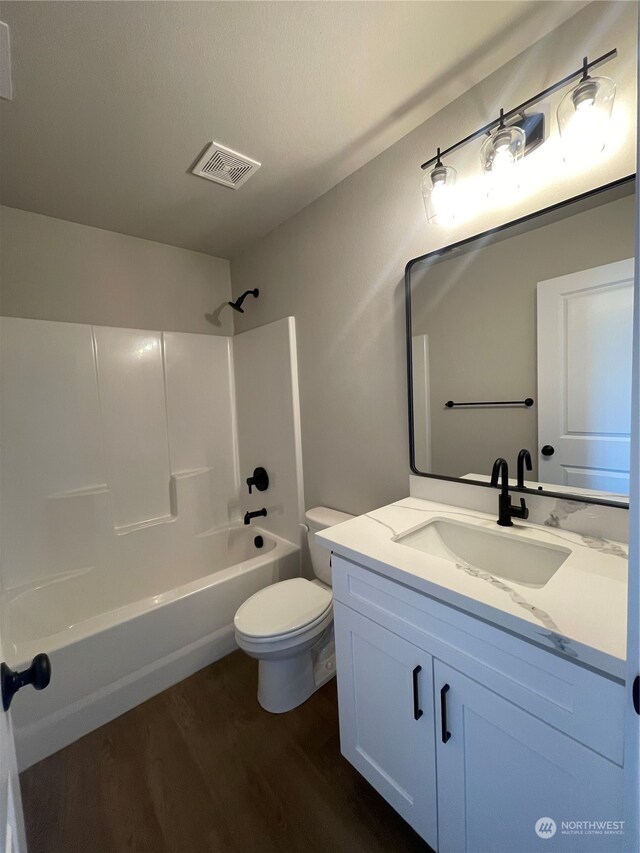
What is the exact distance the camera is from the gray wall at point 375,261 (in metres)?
1.00

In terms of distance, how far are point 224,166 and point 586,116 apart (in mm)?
1360

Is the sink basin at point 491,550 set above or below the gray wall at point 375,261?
below

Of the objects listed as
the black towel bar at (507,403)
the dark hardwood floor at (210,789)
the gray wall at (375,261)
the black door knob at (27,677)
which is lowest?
the dark hardwood floor at (210,789)

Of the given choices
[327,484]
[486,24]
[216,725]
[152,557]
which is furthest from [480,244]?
[152,557]

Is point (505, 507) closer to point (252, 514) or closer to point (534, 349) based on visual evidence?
point (534, 349)

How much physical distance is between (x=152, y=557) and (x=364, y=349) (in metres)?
1.86

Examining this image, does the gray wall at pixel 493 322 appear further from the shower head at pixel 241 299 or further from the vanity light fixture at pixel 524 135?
the shower head at pixel 241 299

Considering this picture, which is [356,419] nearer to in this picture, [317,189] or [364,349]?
[364,349]

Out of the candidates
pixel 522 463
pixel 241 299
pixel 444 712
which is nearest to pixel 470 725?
pixel 444 712

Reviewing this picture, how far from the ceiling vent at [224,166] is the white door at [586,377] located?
4.43 feet

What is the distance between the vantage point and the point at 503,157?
1108 mm

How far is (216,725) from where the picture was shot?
1482 mm

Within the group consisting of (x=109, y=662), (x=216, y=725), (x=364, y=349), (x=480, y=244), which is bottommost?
(x=216, y=725)

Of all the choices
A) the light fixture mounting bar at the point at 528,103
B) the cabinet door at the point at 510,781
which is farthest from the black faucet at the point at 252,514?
the light fixture mounting bar at the point at 528,103
